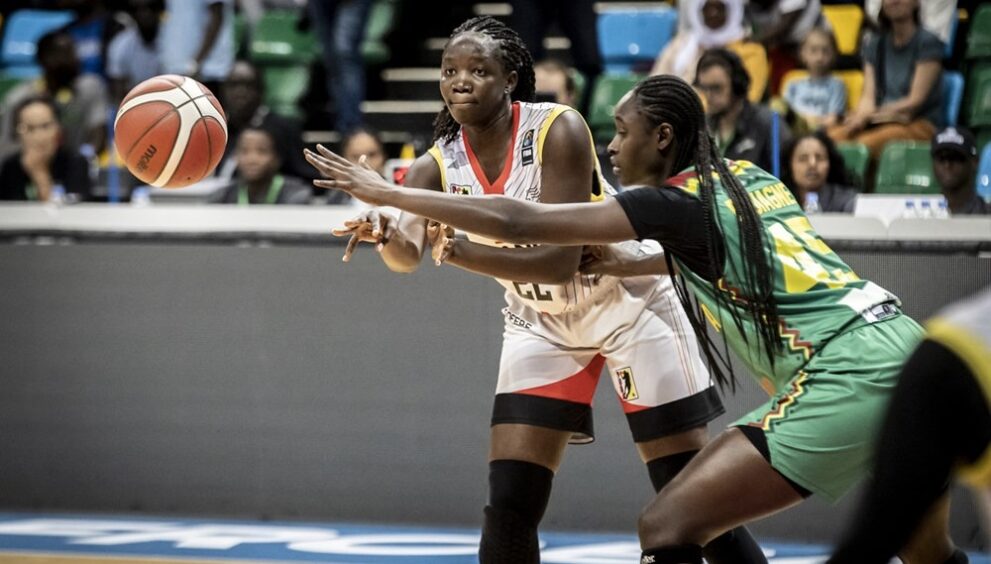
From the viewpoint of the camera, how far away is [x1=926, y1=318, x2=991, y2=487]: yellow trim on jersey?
2.31 meters

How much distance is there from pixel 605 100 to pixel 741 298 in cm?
579

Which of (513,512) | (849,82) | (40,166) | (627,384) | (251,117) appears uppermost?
(849,82)

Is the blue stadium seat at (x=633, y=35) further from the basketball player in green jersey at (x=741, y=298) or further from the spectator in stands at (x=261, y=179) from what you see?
the basketball player in green jersey at (x=741, y=298)

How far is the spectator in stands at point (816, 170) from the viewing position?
24.2 feet

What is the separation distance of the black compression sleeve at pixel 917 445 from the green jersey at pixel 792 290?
46.8 inches

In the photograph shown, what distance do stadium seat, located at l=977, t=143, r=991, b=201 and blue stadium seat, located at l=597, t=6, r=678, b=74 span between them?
2358 mm

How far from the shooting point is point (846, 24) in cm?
973

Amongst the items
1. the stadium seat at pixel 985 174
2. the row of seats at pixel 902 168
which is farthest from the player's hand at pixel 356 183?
the stadium seat at pixel 985 174

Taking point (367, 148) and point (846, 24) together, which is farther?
point (846, 24)

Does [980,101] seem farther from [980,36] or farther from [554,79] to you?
[554,79]

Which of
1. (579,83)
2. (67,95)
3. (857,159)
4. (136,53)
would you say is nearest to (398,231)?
(857,159)

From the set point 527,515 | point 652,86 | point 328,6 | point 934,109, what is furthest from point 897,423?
point 328,6

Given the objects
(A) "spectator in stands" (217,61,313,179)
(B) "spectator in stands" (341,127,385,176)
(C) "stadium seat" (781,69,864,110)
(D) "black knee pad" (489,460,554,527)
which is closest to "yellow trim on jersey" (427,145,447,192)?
(D) "black knee pad" (489,460,554,527)

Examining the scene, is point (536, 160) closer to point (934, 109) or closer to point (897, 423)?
point (897, 423)
